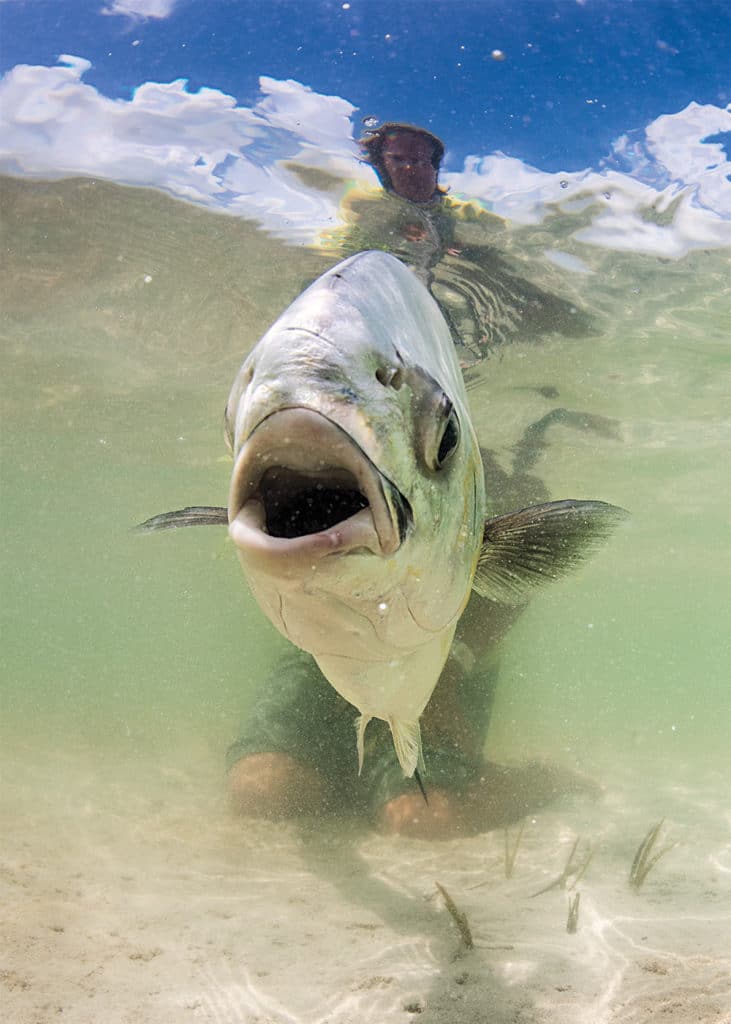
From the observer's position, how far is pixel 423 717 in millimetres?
9180

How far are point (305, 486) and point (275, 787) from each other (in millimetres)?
8041

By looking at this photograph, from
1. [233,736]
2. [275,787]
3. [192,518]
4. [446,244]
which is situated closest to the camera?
[192,518]

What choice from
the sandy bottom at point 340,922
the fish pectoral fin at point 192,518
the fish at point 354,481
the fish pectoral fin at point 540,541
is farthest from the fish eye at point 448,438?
the sandy bottom at point 340,922

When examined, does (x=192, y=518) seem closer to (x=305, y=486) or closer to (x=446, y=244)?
(x=305, y=486)

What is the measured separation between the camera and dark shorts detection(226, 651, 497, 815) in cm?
859

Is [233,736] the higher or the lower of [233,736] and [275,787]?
the lower

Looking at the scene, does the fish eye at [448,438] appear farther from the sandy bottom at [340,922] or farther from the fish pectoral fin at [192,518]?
the sandy bottom at [340,922]

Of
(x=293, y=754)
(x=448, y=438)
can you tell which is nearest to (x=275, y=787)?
(x=293, y=754)

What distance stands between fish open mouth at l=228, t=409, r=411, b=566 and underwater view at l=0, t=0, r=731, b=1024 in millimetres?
12

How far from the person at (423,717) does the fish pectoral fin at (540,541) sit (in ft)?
19.4

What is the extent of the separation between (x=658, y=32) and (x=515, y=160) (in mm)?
1912

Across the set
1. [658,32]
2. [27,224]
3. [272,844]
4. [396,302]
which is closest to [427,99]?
[658,32]

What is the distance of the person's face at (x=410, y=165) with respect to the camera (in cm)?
807

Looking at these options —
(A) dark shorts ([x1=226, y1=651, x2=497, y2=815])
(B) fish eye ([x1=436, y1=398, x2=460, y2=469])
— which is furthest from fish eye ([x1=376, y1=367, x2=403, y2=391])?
(A) dark shorts ([x1=226, y1=651, x2=497, y2=815])
